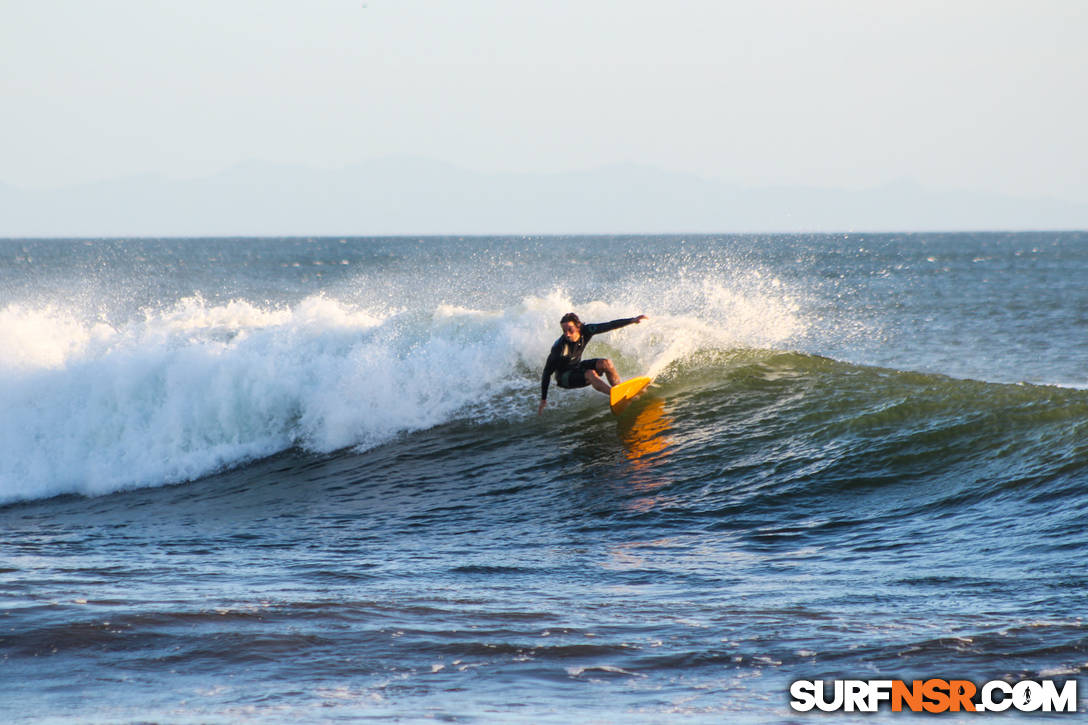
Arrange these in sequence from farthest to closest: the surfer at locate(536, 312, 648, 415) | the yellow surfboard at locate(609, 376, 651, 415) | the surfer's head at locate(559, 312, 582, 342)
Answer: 1. the yellow surfboard at locate(609, 376, 651, 415)
2. the surfer at locate(536, 312, 648, 415)
3. the surfer's head at locate(559, 312, 582, 342)

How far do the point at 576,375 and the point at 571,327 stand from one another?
0.78 m

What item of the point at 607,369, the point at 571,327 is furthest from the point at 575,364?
the point at 571,327

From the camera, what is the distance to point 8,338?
57.1 feet

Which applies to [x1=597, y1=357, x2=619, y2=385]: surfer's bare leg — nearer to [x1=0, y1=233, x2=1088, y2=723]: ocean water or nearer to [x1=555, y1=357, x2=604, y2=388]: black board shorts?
[x1=555, y1=357, x2=604, y2=388]: black board shorts

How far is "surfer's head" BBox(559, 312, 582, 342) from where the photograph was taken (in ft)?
42.0

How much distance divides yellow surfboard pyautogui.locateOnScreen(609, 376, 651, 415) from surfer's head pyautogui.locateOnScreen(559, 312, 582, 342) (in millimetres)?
945

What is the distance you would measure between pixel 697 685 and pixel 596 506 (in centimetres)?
527

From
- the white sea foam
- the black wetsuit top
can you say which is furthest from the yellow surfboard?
the white sea foam

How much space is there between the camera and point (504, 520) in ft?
35.3

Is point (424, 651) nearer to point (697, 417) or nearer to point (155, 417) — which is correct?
point (697, 417)

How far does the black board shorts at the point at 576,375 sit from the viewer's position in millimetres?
13312

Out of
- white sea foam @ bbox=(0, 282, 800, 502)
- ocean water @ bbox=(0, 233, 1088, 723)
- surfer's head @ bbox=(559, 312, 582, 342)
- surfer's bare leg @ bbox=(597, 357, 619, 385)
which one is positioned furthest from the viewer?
white sea foam @ bbox=(0, 282, 800, 502)

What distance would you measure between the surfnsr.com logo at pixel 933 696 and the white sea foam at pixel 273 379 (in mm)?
9732

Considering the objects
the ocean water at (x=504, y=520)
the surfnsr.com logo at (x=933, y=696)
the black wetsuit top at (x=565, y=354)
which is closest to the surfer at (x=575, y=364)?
the black wetsuit top at (x=565, y=354)
